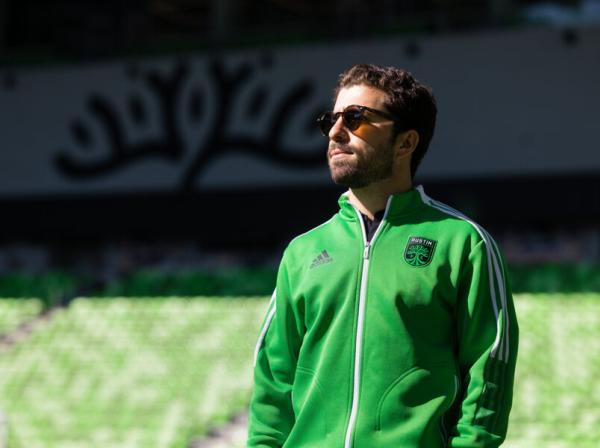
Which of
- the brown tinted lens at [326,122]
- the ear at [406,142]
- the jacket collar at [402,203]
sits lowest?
the jacket collar at [402,203]

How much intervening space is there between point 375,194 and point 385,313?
0.30 meters

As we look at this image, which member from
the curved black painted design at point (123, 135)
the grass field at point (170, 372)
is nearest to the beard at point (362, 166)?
the grass field at point (170, 372)

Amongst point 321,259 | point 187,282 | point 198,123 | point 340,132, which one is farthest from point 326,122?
point 198,123

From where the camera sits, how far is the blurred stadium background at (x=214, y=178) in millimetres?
10102

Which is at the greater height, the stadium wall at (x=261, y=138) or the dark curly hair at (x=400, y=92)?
the dark curly hair at (x=400, y=92)

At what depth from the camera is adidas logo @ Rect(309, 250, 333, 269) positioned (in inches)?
88.9

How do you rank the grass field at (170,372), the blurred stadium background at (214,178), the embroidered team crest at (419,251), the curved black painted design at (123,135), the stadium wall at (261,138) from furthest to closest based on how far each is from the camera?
1. the curved black painted design at (123,135)
2. the stadium wall at (261,138)
3. the blurred stadium background at (214,178)
4. the grass field at (170,372)
5. the embroidered team crest at (419,251)

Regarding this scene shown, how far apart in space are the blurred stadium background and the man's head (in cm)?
635

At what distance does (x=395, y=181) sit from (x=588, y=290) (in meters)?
9.93

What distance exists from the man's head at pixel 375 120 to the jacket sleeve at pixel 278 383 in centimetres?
31

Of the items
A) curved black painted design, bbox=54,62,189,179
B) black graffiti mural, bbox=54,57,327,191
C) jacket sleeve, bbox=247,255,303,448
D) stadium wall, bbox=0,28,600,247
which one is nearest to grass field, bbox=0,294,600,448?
stadium wall, bbox=0,28,600,247

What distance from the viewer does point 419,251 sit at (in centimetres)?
218

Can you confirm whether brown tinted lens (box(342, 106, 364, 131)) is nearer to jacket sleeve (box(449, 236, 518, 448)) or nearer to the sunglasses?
the sunglasses

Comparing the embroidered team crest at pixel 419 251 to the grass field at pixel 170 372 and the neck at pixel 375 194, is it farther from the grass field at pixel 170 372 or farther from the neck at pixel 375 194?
the grass field at pixel 170 372
